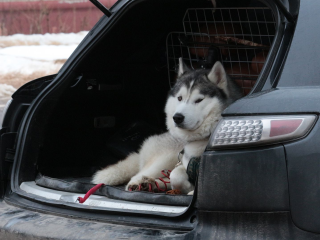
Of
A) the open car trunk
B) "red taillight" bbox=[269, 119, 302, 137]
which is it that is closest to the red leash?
the open car trunk

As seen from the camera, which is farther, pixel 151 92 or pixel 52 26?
pixel 52 26


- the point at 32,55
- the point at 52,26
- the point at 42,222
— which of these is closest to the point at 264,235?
the point at 42,222

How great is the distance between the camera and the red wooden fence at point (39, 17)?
14141 millimetres

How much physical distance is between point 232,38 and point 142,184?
49.9 inches

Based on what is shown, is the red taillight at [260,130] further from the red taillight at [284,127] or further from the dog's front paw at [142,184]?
the dog's front paw at [142,184]

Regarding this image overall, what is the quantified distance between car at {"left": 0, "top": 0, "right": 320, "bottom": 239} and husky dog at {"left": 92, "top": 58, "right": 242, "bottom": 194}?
0.23 meters

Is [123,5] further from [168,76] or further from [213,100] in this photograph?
[168,76]

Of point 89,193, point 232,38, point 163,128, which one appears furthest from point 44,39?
point 89,193

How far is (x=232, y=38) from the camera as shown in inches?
136

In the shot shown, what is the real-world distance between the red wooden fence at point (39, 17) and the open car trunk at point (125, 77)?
10621 mm

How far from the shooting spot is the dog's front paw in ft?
9.71

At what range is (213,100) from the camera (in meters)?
2.95

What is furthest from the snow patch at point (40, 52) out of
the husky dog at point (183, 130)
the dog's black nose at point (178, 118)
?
the dog's black nose at point (178, 118)

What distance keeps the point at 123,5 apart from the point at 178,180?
112cm
